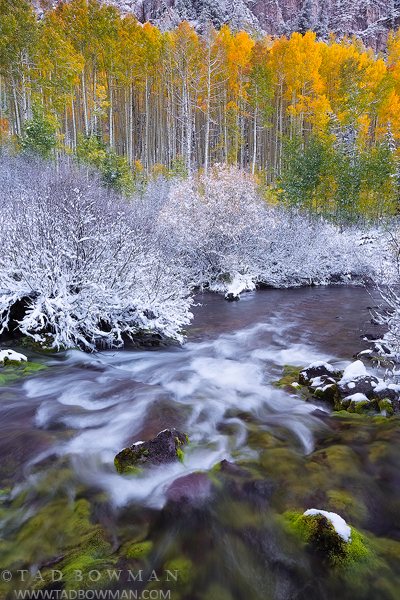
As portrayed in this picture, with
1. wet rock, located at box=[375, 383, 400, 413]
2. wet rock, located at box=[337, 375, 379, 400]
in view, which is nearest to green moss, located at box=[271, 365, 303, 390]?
wet rock, located at box=[337, 375, 379, 400]

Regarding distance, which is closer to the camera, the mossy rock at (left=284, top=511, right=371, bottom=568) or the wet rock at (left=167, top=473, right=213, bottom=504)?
the mossy rock at (left=284, top=511, right=371, bottom=568)

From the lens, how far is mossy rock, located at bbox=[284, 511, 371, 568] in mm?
2252

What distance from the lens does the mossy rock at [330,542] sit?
225 centimetres

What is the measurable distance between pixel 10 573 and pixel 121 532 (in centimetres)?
70

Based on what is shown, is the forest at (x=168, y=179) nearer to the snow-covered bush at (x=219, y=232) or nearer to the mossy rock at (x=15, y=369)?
the snow-covered bush at (x=219, y=232)

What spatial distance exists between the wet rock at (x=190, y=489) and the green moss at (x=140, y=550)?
44cm

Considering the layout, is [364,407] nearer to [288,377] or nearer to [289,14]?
[288,377]

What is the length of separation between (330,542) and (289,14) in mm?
80581

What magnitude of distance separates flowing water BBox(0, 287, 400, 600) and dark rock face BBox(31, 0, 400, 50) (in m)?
Result: 60.2

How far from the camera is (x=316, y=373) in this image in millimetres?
5246

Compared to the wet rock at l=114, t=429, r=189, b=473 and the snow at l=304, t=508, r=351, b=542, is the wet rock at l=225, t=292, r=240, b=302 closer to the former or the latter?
the wet rock at l=114, t=429, r=189, b=473

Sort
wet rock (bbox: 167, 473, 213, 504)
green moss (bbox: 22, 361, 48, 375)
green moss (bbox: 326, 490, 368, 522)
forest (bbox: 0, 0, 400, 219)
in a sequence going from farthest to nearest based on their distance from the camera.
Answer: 1. forest (bbox: 0, 0, 400, 219)
2. green moss (bbox: 22, 361, 48, 375)
3. wet rock (bbox: 167, 473, 213, 504)
4. green moss (bbox: 326, 490, 368, 522)

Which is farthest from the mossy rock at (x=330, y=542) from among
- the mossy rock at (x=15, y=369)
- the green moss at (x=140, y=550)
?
the mossy rock at (x=15, y=369)

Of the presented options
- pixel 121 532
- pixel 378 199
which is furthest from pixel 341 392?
pixel 378 199
